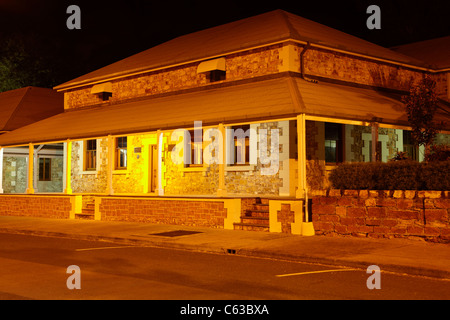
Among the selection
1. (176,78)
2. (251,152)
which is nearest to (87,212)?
(176,78)

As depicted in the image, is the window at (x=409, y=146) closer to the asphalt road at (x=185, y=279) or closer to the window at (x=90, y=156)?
the asphalt road at (x=185, y=279)

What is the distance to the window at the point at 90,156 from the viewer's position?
2506 centimetres

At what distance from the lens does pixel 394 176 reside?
43.1 ft

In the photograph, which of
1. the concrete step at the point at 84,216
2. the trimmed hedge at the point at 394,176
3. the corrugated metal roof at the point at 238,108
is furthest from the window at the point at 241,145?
the concrete step at the point at 84,216

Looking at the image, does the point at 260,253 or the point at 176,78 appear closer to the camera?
the point at 260,253

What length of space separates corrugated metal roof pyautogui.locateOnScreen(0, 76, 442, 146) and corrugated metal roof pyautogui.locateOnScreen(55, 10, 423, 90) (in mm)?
1271

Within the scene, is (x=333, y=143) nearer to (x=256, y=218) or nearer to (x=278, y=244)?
(x=256, y=218)

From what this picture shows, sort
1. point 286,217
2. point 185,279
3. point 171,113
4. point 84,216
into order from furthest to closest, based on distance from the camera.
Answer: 1. point 84,216
2. point 171,113
3. point 286,217
4. point 185,279

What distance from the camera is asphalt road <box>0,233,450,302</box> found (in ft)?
24.8

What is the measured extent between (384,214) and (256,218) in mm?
4049

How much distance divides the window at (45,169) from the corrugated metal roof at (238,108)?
21.4 feet

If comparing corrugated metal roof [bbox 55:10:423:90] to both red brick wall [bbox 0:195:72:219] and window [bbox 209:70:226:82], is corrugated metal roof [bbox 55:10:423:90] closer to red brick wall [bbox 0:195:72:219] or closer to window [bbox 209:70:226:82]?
window [bbox 209:70:226:82]
